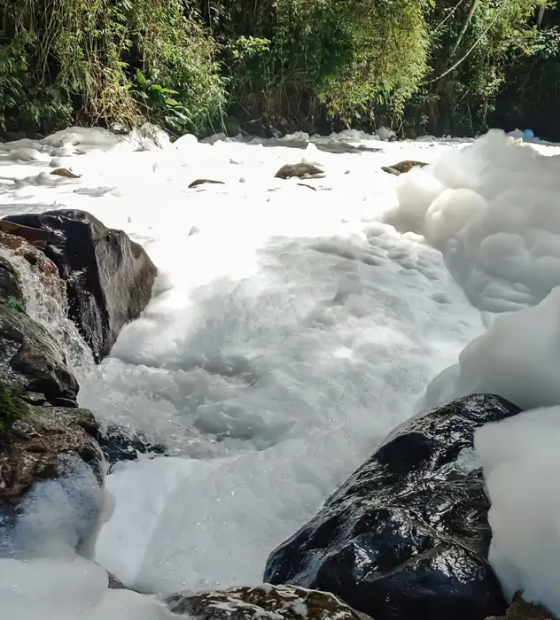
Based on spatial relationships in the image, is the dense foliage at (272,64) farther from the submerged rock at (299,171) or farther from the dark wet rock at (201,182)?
the dark wet rock at (201,182)

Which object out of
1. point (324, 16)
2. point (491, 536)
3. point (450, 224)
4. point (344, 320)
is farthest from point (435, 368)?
point (324, 16)

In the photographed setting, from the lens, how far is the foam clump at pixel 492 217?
368 centimetres

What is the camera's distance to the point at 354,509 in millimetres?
1515

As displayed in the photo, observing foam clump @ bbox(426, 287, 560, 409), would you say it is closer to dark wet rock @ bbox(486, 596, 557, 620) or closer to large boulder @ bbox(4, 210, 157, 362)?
dark wet rock @ bbox(486, 596, 557, 620)

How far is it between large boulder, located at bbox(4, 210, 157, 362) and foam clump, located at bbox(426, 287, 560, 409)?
1.57 metres

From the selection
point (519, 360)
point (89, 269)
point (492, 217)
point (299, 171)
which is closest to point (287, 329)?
point (89, 269)

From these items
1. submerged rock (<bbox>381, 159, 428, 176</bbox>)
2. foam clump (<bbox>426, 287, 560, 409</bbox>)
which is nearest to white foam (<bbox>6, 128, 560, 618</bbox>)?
foam clump (<bbox>426, 287, 560, 409</bbox>)

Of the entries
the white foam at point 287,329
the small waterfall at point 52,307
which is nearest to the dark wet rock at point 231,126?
the white foam at point 287,329

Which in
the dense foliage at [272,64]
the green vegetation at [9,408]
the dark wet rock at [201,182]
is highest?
the dense foliage at [272,64]

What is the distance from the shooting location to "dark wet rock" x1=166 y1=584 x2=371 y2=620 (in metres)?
1.10

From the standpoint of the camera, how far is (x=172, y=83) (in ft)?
25.4

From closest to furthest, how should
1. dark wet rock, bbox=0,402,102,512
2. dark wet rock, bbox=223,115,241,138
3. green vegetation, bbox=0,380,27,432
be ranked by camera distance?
1. dark wet rock, bbox=0,402,102,512
2. green vegetation, bbox=0,380,27,432
3. dark wet rock, bbox=223,115,241,138

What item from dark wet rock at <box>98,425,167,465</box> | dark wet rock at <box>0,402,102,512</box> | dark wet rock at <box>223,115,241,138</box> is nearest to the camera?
dark wet rock at <box>0,402,102,512</box>

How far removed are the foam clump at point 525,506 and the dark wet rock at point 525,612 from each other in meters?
0.02
